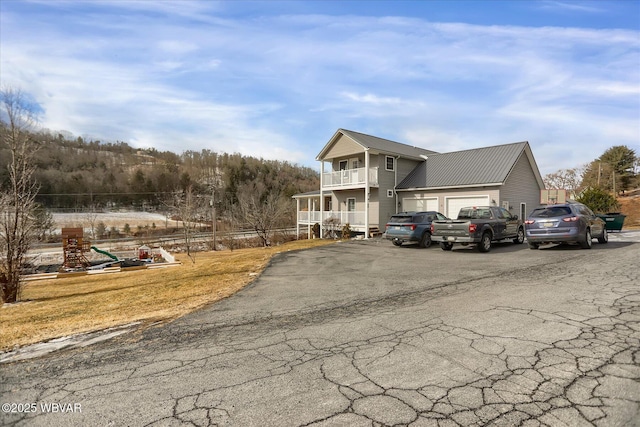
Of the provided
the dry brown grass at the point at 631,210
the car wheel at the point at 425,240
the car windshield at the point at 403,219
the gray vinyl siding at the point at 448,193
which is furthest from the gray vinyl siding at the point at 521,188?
the dry brown grass at the point at 631,210

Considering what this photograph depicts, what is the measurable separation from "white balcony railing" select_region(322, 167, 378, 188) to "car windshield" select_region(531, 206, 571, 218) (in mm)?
11985

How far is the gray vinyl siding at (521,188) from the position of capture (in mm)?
20884

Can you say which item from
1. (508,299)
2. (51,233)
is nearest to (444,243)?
(508,299)

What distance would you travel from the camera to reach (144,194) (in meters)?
85.3

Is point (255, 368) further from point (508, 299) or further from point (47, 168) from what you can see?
point (47, 168)

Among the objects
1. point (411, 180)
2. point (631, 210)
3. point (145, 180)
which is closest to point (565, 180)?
point (631, 210)

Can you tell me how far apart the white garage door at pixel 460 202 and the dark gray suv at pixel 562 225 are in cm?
740

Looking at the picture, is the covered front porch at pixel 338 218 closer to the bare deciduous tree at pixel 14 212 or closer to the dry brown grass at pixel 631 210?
the bare deciduous tree at pixel 14 212

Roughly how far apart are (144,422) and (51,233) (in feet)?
177

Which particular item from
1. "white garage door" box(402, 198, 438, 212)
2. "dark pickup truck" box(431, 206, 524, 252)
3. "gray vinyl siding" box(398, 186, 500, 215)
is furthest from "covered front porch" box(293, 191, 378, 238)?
"dark pickup truck" box(431, 206, 524, 252)

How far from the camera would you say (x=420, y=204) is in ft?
78.5

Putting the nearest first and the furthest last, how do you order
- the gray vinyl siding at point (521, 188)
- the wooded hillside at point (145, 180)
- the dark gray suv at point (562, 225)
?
1. the dark gray suv at point (562, 225)
2. the gray vinyl siding at point (521, 188)
3. the wooded hillside at point (145, 180)

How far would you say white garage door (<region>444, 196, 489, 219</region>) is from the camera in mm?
20625

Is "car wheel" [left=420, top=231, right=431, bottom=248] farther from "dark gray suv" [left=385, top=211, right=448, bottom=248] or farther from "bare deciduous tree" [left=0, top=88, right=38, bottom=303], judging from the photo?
"bare deciduous tree" [left=0, top=88, right=38, bottom=303]
